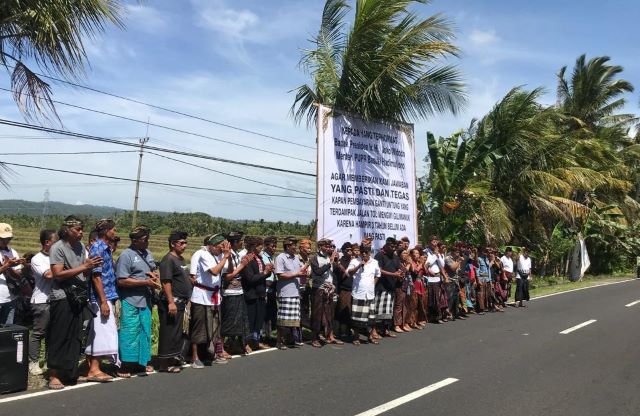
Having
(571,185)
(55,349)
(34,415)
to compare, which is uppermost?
(571,185)

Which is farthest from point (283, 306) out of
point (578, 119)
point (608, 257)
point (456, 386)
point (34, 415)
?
point (608, 257)

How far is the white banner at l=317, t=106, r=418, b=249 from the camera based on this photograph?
10.2m

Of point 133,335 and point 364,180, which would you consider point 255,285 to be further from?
point 364,180

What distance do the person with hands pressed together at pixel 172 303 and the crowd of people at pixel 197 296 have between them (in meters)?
0.01

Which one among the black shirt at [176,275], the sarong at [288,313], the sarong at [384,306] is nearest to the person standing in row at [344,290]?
the sarong at [384,306]

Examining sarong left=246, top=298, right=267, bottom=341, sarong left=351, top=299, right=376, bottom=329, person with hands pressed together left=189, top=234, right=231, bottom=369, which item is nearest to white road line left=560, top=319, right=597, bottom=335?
sarong left=351, top=299, right=376, bottom=329

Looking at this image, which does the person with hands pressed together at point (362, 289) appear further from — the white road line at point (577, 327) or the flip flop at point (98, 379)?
the flip flop at point (98, 379)

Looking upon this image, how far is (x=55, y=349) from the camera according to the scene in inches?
220

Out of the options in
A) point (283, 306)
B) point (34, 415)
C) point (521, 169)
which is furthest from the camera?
point (521, 169)

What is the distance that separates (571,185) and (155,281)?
2004cm

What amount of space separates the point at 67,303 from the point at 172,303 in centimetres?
112

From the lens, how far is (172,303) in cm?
629

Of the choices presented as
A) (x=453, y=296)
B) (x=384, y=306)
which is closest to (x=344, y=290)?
(x=384, y=306)

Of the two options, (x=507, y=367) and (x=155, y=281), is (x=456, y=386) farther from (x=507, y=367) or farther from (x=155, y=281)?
(x=155, y=281)
